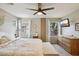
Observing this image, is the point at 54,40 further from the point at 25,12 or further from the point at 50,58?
the point at 50,58

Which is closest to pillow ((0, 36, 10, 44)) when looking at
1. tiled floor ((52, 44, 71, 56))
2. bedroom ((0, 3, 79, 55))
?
bedroom ((0, 3, 79, 55))

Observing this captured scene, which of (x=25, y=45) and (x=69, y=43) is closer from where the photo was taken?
(x=25, y=45)

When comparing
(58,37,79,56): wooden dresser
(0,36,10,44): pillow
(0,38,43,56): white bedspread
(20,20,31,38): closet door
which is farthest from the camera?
(58,37,79,56): wooden dresser

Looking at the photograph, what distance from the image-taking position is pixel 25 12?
199 cm

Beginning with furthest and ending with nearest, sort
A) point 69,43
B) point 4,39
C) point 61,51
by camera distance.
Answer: point 69,43 < point 61,51 < point 4,39

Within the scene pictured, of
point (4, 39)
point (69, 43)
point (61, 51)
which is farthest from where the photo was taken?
point (69, 43)

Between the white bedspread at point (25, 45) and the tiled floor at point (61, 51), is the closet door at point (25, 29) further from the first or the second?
the tiled floor at point (61, 51)

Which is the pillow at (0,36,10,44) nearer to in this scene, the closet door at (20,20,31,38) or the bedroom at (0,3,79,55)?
the bedroom at (0,3,79,55)

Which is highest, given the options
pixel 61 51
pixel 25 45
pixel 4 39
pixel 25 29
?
pixel 25 29

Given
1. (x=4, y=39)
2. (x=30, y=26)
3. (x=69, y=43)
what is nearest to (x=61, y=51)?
(x=69, y=43)

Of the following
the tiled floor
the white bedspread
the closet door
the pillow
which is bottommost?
the tiled floor

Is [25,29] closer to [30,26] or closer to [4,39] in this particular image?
[30,26]

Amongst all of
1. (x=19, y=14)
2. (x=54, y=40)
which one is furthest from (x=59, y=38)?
(x=19, y=14)

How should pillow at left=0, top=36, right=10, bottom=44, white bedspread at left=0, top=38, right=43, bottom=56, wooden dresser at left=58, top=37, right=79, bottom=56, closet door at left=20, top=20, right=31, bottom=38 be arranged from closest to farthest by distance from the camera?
white bedspread at left=0, top=38, right=43, bottom=56 < pillow at left=0, top=36, right=10, bottom=44 < closet door at left=20, top=20, right=31, bottom=38 < wooden dresser at left=58, top=37, right=79, bottom=56
